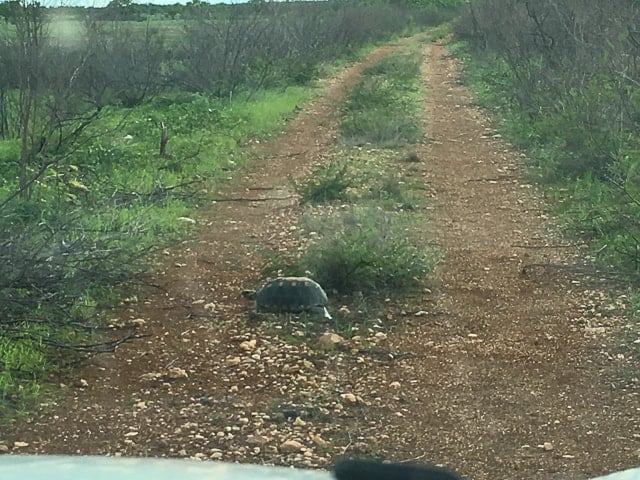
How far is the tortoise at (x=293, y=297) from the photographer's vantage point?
219 inches

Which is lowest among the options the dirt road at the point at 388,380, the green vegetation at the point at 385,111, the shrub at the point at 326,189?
the green vegetation at the point at 385,111

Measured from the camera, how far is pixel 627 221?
6.83 metres

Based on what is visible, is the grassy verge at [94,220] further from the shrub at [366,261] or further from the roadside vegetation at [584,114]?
the roadside vegetation at [584,114]

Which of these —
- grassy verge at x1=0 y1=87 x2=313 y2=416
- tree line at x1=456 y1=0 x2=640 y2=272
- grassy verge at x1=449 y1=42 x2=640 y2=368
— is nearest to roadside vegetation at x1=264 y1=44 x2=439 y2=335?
grassy verge at x1=0 y1=87 x2=313 y2=416

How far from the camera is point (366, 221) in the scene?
274 inches

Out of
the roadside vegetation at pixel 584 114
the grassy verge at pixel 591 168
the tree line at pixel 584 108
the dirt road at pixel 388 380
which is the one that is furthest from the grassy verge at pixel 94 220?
the tree line at pixel 584 108

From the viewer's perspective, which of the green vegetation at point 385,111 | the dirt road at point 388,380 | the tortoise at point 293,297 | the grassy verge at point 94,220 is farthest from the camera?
the green vegetation at point 385,111

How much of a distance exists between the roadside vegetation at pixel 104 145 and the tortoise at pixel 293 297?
86 cm

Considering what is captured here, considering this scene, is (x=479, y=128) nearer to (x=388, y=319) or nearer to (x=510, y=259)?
(x=510, y=259)

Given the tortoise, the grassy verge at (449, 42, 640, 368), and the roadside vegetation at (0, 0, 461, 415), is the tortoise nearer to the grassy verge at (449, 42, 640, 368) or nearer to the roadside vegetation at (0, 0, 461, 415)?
the roadside vegetation at (0, 0, 461, 415)

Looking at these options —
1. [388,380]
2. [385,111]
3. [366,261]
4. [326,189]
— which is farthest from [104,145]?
[388,380]

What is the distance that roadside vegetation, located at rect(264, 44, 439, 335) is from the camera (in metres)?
5.96

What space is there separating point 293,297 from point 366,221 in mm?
1530

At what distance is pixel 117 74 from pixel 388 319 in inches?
499
